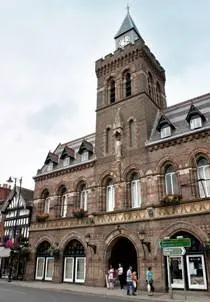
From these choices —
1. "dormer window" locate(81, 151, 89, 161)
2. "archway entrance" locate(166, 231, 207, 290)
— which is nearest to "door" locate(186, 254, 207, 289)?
"archway entrance" locate(166, 231, 207, 290)

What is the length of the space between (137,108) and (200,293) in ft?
45.6

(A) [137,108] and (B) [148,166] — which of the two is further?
(A) [137,108]

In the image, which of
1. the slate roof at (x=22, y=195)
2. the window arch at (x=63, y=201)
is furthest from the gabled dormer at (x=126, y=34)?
the slate roof at (x=22, y=195)

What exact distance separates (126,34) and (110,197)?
17.4m

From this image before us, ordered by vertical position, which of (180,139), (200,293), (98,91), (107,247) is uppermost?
(98,91)

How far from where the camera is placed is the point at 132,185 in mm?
21859

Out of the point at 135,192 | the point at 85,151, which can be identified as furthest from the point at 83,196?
the point at 135,192

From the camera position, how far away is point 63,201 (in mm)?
26219

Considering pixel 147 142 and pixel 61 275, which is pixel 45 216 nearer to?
pixel 61 275

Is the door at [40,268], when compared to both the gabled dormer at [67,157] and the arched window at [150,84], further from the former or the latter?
the arched window at [150,84]

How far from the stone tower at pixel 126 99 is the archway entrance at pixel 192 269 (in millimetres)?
7870

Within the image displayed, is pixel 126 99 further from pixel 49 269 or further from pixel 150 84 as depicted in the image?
pixel 49 269

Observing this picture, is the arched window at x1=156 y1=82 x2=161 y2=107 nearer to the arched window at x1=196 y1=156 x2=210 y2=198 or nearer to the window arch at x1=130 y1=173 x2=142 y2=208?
the window arch at x1=130 y1=173 x2=142 y2=208

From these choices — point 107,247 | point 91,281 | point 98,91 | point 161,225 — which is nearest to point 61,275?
point 91,281
